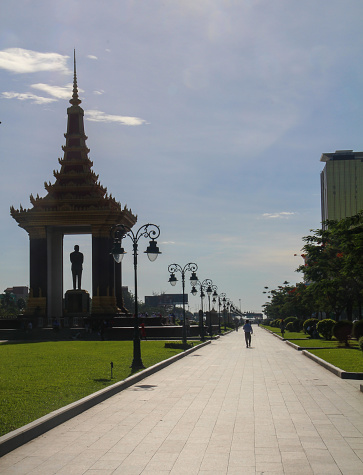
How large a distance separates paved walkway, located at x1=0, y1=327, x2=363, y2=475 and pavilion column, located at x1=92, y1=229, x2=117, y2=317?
52.5 meters

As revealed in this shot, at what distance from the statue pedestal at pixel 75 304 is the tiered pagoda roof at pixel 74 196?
7888 millimetres

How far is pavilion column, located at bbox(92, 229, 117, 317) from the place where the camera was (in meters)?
70.4

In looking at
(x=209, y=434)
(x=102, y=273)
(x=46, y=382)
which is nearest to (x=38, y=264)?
(x=102, y=273)

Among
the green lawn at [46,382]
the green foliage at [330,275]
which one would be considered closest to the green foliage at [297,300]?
the green foliage at [330,275]

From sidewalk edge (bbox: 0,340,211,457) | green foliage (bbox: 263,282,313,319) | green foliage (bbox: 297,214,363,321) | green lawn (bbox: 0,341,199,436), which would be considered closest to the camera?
sidewalk edge (bbox: 0,340,211,457)

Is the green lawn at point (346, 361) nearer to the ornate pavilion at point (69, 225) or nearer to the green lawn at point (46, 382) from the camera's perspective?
the green lawn at point (46, 382)

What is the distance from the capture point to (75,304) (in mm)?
71125

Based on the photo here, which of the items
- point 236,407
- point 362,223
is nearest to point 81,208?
point 362,223

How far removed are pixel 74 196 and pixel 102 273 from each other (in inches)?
361

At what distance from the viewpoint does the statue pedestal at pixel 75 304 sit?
2800 inches

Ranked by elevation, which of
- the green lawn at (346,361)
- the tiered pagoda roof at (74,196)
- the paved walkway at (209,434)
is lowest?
the green lawn at (346,361)

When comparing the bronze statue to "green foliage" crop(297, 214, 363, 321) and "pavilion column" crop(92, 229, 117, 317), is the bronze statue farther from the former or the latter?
"green foliage" crop(297, 214, 363, 321)

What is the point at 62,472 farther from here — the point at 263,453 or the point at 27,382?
the point at 27,382

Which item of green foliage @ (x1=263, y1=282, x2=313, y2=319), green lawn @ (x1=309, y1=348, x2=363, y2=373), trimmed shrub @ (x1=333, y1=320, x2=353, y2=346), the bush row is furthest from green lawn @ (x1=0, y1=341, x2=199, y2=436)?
green foliage @ (x1=263, y1=282, x2=313, y2=319)
